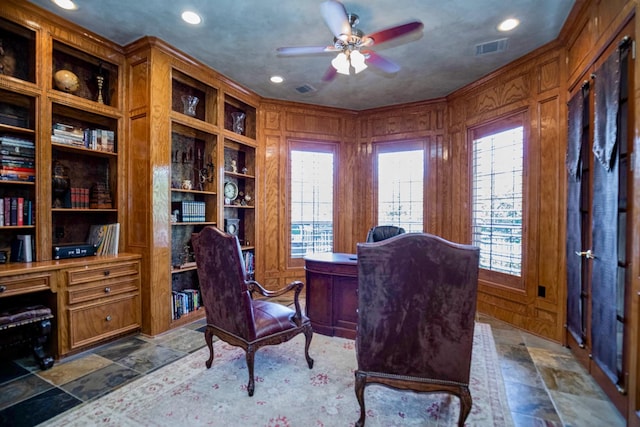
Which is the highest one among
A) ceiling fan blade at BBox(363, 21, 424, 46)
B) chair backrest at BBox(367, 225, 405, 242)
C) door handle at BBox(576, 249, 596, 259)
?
ceiling fan blade at BBox(363, 21, 424, 46)

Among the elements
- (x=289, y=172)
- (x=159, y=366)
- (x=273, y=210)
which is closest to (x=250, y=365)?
(x=159, y=366)

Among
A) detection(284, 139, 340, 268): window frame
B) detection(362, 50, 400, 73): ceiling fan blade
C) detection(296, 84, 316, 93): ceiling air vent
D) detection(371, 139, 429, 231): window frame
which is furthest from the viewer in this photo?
detection(284, 139, 340, 268): window frame

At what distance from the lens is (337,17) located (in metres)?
2.12

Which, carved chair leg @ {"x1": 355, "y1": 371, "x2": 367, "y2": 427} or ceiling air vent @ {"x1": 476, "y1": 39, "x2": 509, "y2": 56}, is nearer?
carved chair leg @ {"x1": 355, "y1": 371, "x2": 367, "y2": 427}

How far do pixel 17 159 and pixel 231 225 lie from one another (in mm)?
2315

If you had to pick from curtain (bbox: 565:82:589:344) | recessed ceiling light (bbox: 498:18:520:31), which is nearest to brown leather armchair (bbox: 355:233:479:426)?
curtain (bbox: 565:82:589:344)

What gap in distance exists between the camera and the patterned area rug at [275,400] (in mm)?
1879

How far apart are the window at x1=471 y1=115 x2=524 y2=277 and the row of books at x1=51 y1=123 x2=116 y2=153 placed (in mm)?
4494

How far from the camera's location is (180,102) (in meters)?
3.85

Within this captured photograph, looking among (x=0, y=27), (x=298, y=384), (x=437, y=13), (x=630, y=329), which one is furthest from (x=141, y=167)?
(x=630, y=329)

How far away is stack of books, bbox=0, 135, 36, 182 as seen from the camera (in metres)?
2.53

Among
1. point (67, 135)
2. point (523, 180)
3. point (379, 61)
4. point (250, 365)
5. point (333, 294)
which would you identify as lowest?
point (250, 365)

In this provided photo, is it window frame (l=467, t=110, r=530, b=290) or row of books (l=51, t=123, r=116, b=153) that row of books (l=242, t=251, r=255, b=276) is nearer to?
row of books (l=51, t=123, r=116, b=153)

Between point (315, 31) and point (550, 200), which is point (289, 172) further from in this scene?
point (550, 200)
